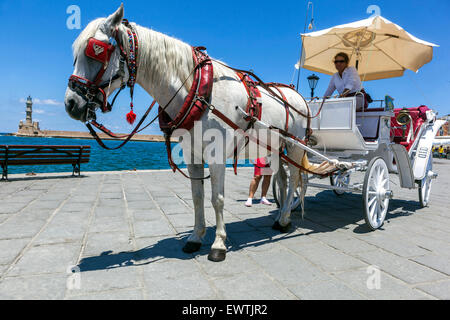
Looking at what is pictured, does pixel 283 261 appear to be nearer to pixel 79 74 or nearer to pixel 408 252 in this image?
pixel 408 252

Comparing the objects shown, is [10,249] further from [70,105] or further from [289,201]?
[289,201]

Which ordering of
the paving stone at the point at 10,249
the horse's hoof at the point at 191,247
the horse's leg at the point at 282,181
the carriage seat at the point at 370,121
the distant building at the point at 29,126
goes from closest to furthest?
the paving stone at the point at 10,249 < the horse's hoof at the point at 191,247 < the horse's leg at the point at 282,181 < the carriage seat at the point at 370,121 < the distant building at the point at 29,126

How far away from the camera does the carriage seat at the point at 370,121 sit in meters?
4.33

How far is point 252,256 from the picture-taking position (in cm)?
292

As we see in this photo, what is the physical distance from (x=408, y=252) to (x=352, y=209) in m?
2.18

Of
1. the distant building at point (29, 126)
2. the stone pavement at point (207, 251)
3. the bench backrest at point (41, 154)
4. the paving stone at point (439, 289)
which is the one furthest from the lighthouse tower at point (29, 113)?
the paving stone at point (439, 289)

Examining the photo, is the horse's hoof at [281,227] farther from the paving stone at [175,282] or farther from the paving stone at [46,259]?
the paving stone at [46,259]

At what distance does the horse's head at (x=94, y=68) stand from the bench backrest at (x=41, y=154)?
6784mm

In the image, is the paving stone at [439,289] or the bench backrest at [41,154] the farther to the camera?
the bench backrest at [41,154]

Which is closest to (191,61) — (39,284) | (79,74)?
(79,74)

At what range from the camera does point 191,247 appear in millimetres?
3014

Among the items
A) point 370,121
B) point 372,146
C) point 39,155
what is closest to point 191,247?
point 372,146

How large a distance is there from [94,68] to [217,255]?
6.62ft
